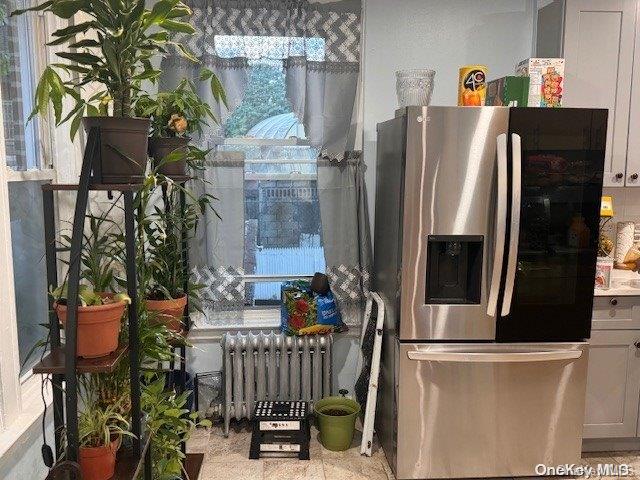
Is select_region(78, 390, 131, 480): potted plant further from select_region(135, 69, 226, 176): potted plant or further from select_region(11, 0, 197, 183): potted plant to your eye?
select_region(135, 69, 226, 176): potted plant

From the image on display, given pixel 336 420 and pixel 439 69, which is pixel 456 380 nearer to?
pixel 336 420

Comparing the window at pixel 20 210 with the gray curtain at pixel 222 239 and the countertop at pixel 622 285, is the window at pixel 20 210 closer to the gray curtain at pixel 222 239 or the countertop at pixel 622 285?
the gray curtain at pixel 222 239

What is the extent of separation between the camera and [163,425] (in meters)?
2.20

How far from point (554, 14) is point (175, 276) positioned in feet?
7.72

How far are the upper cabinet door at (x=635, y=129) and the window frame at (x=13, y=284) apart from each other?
2.73 metres

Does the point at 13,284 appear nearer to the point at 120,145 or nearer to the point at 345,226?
the point at 120,145

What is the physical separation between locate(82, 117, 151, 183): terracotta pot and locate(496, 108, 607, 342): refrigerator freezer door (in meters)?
1.58

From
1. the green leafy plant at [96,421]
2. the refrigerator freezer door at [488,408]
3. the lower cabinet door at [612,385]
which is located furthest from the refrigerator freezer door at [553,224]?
the green leafy plant at [96,421]

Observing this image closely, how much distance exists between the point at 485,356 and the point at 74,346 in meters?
1.81

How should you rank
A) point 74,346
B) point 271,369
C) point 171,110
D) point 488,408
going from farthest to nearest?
point 271,369 → point 488,408 → point 171,110 → point 74,346

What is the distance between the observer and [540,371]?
2.64 meters

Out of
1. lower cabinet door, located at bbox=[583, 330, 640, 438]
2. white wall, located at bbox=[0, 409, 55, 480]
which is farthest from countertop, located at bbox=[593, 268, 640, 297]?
white wall, located at bbox=[0, 409, 55, 480]

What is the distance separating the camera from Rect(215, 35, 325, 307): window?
3.04 m

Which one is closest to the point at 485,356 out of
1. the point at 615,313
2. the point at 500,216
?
the point at 500,216
